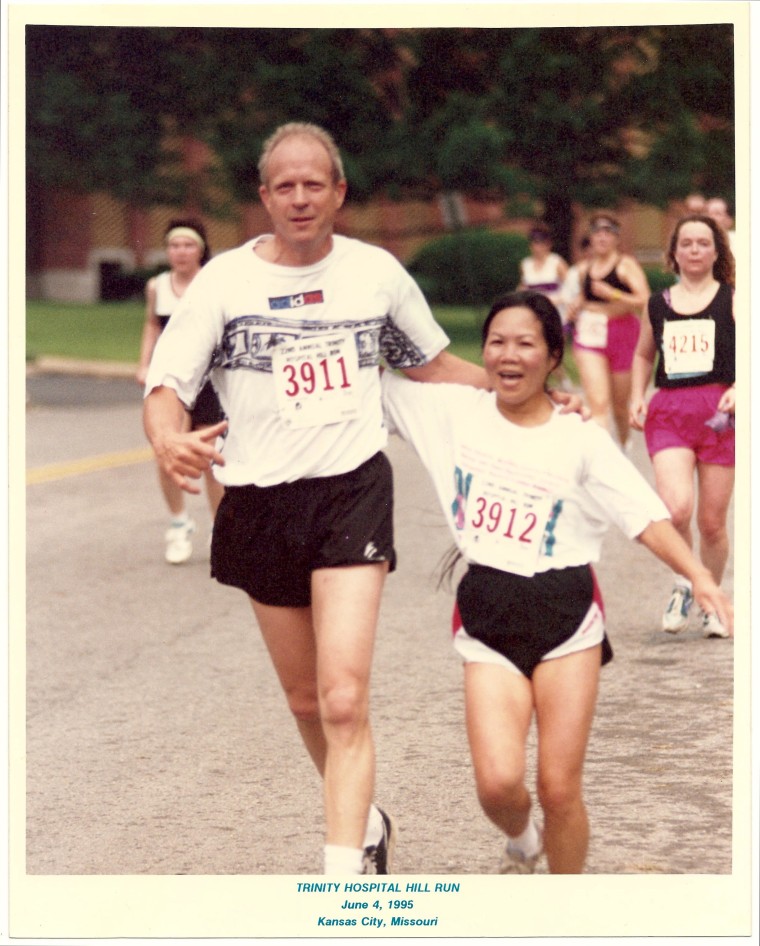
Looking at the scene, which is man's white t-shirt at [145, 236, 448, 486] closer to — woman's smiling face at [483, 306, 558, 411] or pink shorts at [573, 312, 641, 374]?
woman's smiling face at [483, 306, 558, 411]

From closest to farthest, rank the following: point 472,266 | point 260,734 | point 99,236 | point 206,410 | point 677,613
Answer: point 260,734
point 677,613
point 206,410
point 472,266
point 99,236

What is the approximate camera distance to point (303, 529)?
5.02 m

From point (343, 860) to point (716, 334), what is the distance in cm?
411

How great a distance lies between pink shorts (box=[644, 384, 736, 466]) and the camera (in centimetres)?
832

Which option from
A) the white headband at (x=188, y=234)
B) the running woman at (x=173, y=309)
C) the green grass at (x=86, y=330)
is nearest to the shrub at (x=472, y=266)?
the green grass at (x=86, y=330)

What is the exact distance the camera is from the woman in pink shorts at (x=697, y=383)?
8.20 metres

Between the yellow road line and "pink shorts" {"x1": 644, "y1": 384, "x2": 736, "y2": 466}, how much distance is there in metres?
6.77

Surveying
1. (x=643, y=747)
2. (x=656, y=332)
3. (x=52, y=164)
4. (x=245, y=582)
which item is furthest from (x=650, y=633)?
(x=52, y=164)

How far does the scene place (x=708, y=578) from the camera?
4684 mm

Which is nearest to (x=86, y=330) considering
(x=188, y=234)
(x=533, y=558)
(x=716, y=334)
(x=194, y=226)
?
(x=194, y=226)

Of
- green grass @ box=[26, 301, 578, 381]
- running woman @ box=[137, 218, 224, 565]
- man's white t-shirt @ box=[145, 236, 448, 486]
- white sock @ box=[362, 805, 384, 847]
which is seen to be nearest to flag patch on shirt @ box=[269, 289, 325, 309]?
man's white t-shirt @ box=[145, 236, 448, 486]

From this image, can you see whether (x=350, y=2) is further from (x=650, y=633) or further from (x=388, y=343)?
(x=650, y=633)

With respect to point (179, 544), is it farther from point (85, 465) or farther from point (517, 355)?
point (517, 355)
